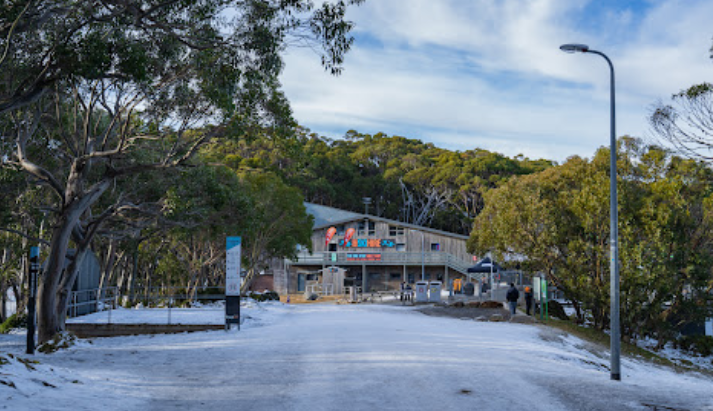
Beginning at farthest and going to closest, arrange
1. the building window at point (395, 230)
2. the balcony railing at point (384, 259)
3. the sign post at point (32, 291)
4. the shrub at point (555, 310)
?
1. the building window at point (395, 230)
2. the balcony railing at point (384, 259)
3. the shrub at point (555, 310)
4. the sign post at point (32, 291)

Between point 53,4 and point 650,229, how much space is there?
23.9 meters

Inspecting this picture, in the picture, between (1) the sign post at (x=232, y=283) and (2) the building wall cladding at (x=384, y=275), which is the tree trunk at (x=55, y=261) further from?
(2) the building wall cladding at (x=384, y=275)

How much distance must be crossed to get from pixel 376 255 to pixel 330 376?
143ft

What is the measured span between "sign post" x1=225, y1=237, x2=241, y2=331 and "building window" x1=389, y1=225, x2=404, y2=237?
36.2 meters

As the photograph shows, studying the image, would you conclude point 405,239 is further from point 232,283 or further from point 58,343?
point 58,343

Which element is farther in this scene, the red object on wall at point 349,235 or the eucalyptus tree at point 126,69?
the red object on wall at point 349,235

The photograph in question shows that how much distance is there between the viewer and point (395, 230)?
56.2 metres

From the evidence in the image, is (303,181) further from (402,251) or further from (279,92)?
(279,92)

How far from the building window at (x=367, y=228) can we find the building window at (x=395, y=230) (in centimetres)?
152

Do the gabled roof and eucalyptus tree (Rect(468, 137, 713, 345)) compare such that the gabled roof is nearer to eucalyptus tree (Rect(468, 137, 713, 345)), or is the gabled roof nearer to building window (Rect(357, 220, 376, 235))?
building window (Rect(357, 220, 376, 235))

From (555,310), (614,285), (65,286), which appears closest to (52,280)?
(65,286)

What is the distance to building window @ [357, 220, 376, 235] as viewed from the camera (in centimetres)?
5638

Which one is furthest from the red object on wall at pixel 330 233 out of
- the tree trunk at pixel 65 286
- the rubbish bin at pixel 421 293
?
the tree trunk at pixel 65 286

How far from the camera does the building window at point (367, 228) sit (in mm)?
56378
